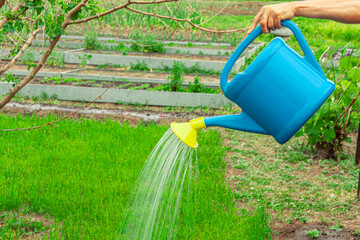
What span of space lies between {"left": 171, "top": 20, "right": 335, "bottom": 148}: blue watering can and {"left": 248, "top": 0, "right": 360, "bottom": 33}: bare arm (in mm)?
42

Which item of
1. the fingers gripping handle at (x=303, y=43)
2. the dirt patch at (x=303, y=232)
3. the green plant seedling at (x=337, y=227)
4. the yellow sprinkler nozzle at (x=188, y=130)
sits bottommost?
the dirt patch at (x=303, y=232)

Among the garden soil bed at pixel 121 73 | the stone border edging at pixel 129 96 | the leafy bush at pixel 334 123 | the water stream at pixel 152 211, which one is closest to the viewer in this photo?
the water stream at pixel 152 211

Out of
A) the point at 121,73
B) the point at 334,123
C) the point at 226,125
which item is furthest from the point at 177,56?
the point at 226,125

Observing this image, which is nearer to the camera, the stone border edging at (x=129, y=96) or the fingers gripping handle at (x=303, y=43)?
the fingers gripping handle at (x=303, y=43)

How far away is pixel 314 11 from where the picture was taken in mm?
1559

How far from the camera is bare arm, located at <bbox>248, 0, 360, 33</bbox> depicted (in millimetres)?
1535

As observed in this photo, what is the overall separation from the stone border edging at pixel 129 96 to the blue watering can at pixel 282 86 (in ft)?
12.5

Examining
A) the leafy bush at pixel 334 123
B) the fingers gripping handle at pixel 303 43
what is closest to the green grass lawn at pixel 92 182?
the leafy bush at pixel 334 123

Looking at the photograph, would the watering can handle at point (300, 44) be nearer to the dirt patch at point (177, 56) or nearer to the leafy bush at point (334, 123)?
the leafy bush at point (334, 123)

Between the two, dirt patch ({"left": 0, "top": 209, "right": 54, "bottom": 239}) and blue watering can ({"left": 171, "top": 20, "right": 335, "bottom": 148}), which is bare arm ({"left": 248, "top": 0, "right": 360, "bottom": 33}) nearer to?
blue watering can ({"left": 171, "top": 20, "right": 335, "bottom": 148})

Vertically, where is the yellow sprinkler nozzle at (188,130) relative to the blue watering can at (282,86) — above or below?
below

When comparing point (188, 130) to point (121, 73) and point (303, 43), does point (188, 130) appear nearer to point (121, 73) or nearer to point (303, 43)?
point (303, 43)

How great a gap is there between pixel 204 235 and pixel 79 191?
995 millimetres

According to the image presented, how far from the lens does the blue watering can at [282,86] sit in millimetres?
1571
